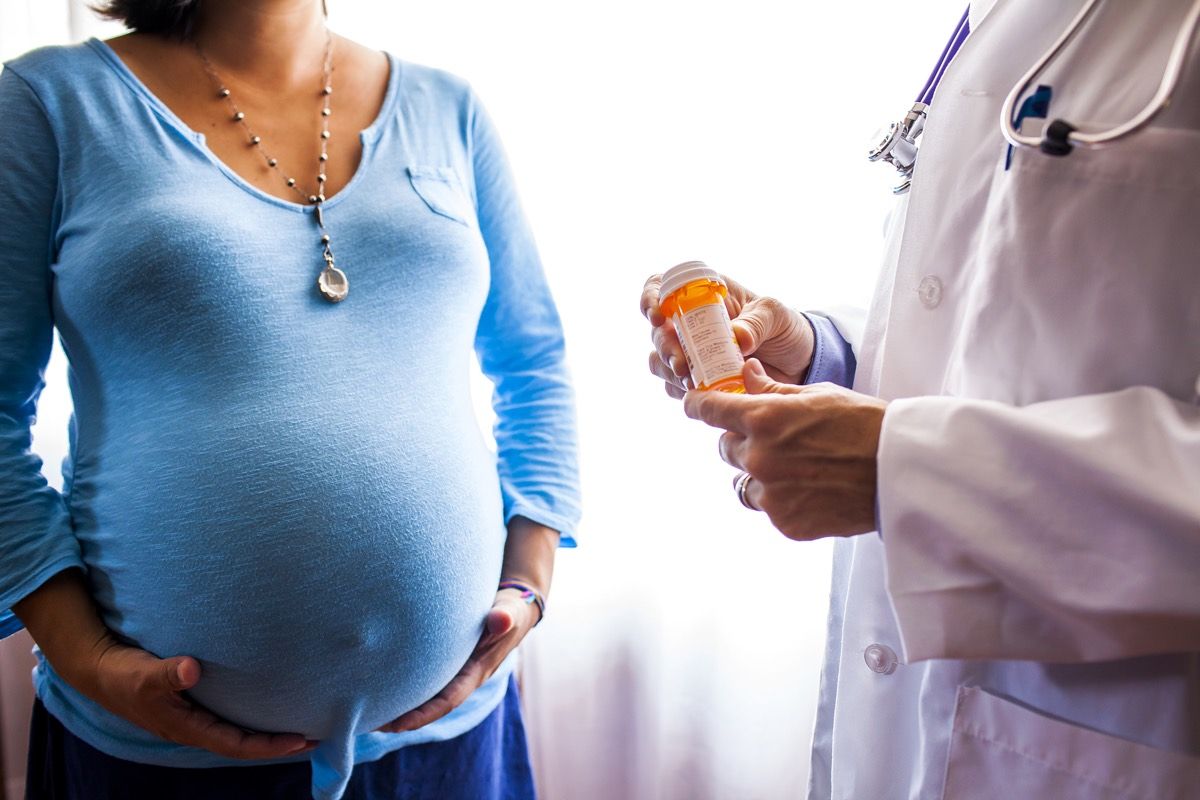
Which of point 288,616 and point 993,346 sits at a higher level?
point 993,346

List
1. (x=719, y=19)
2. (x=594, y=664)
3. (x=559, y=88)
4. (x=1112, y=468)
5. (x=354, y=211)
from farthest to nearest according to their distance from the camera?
(x=594, y=664) → (x=559, y=88) → (x=719, y=19) → (x=354, y=211) → (x=1112, y=468)

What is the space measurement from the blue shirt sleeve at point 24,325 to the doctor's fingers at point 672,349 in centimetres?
66

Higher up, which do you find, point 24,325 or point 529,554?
point 24,325

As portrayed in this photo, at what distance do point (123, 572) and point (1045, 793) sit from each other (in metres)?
0.91

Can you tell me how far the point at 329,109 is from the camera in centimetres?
104

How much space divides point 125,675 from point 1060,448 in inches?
34.1

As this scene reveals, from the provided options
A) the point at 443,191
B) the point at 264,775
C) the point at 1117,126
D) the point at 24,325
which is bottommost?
the point at 264,775

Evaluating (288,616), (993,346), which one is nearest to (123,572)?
(288,616)

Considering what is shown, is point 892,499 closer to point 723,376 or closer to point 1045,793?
point 723,376

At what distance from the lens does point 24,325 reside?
84cm

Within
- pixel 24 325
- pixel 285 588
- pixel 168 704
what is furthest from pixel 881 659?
pixel 24 325

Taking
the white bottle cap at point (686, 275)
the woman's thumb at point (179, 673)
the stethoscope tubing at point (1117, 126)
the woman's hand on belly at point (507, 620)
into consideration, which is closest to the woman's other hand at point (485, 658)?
the woman's hand on belly at point (507, 620)

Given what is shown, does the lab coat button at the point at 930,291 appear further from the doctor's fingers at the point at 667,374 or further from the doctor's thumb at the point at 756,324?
the doctor's fingers at the point at 667,374

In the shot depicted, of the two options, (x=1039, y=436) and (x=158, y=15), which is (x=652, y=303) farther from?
(x=158, y=15)
